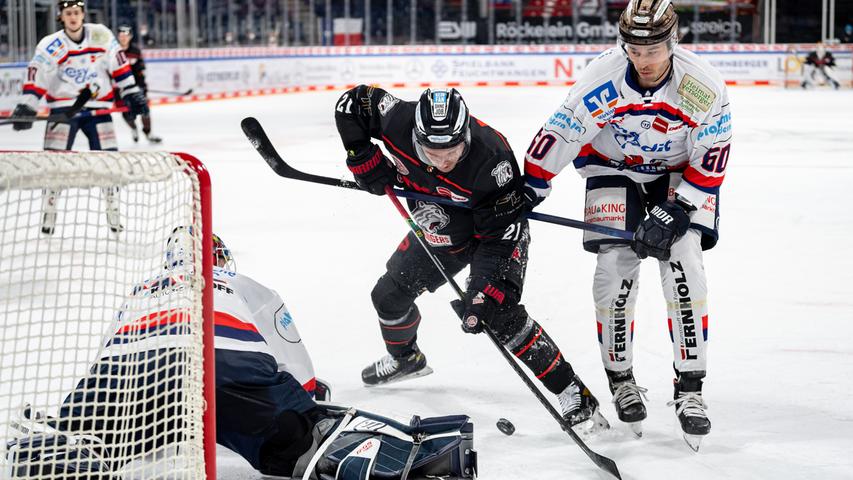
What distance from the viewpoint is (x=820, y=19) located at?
1775 cm

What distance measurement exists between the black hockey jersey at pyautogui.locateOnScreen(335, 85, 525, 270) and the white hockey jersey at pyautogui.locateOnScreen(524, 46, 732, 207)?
0.14 meters

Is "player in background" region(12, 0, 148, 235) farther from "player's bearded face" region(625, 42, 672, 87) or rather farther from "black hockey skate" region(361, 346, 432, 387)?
"player's bearded face" region(625, 42, 672, 87)

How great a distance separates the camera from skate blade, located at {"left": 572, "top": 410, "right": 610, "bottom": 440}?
2709 millimetres

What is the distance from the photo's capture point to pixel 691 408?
264 centimetres

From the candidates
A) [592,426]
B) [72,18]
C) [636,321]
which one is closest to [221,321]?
[592,426]

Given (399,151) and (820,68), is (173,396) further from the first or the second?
(820,68)

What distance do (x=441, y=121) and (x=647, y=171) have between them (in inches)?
25.1

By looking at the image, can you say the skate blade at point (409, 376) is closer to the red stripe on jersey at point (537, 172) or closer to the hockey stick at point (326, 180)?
the hockey stick at point (326, 180)

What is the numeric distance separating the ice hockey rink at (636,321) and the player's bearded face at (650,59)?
98 centimetres

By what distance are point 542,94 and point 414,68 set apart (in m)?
3.48

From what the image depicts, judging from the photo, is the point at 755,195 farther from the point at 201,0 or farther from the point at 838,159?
the point at 201,0

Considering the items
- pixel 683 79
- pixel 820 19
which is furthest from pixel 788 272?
pixel 820 19

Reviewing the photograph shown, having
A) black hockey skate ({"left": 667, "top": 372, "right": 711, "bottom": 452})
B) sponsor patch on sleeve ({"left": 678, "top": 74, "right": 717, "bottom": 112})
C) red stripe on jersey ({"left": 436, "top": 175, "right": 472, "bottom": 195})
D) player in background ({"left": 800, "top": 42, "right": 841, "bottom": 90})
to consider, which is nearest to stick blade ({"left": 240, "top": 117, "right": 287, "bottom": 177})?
red stripe on jersey ({"left": 436, "top": 175, "right": 472, "bottom": 195})

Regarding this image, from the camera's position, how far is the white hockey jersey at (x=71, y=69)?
5.41 m
